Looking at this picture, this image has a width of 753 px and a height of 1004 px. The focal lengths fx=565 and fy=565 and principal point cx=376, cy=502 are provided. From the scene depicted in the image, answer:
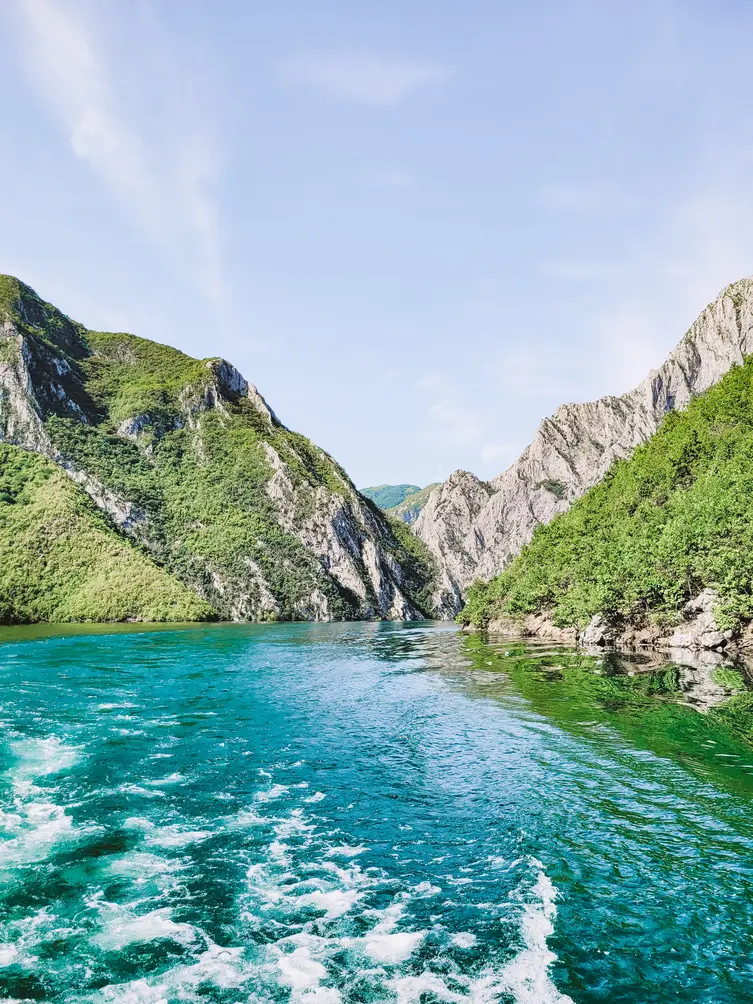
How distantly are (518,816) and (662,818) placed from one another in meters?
4.23

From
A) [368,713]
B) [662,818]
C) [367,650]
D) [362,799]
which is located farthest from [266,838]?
[367,650]

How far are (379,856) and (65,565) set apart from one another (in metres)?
173

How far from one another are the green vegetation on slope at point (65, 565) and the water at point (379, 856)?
134969mm

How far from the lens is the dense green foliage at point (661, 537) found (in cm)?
5541

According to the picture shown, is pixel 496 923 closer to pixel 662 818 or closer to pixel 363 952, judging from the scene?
pixel 363 952

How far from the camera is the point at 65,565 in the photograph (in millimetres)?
163125

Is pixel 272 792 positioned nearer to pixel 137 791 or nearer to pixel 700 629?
A: pixel 137 791

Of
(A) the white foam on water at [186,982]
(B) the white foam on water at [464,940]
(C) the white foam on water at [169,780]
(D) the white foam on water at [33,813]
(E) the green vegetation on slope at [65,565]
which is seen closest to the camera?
(A) the white foam on water at [186,982]

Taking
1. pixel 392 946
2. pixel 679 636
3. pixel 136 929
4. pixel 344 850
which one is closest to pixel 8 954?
pixel 136 929

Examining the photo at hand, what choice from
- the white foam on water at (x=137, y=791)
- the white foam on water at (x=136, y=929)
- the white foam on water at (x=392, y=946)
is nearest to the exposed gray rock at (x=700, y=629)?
the white foam on water at (x=137, y=791)

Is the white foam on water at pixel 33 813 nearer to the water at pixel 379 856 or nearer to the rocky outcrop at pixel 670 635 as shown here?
the water at pixel 379 856

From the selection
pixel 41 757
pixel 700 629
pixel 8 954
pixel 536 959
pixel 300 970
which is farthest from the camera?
pixel 700 629

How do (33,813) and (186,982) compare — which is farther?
(33,813)

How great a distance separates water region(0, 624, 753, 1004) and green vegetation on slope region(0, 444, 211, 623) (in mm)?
134969
